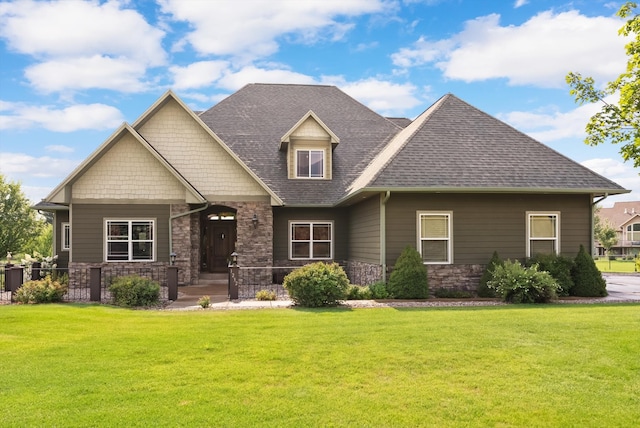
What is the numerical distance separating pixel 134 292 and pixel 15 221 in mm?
Result: 29759

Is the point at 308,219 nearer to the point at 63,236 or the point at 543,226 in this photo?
Result: the point at 543,226

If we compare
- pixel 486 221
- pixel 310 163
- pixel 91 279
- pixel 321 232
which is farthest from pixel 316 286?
pixel 310 163

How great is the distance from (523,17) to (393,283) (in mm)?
8388

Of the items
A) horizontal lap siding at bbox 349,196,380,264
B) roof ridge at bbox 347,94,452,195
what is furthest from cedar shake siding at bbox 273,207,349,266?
roof ridge at bbox 347,94,452,195

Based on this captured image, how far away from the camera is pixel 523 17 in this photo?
14492 millimetres

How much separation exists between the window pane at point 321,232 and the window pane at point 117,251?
7168mm

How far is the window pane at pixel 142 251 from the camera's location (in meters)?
18.3

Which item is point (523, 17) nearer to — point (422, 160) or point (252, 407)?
point (422, 160)

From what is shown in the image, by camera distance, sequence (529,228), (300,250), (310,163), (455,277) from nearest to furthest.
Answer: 1. (455,277)
2. (529,228)
3. (300,250)
4. (310,163)

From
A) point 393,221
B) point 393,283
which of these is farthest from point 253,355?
point 393,221

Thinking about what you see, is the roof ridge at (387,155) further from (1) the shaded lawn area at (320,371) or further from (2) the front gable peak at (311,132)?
(1) the shaded lawn area at (320,371)

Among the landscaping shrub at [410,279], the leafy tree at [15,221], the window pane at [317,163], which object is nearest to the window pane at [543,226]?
the landscaping shrub at [410,279]

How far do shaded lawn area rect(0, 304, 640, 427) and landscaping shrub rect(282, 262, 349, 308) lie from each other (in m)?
2.24

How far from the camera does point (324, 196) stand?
67.7ft
